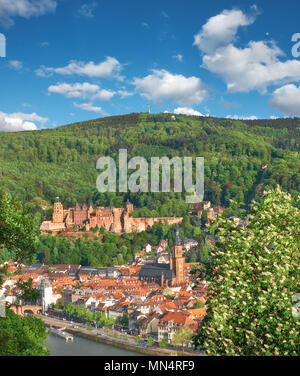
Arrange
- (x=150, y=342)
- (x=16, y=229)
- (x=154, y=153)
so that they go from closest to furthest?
1. (x=16, y=229)
2. (x=150, y=342)
3. (x=154, y=153)

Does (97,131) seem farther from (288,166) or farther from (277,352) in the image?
(277,352)

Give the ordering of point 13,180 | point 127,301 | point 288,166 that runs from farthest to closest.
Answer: point 288,166 → point 13,180 → point 127,301

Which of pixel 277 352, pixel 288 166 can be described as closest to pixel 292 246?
pixel 277 352

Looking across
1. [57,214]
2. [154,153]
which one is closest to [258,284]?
[57,214]

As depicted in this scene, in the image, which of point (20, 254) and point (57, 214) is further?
point (57, 214)

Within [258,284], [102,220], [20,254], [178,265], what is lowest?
[178,265]

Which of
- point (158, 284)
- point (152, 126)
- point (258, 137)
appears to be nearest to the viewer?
point (158, 284)

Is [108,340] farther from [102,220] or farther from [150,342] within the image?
[102,220]
